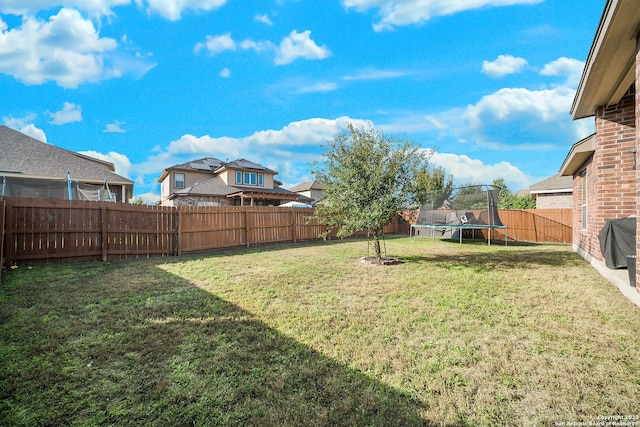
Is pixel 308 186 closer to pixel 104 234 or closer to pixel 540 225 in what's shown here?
pixel 540 225

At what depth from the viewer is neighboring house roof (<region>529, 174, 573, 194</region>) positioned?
1751cm

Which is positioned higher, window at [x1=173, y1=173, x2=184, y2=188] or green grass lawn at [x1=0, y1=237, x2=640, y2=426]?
window at [x1=173, y1=173, x2=184, y2=188]

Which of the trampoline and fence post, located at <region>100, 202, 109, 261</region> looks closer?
fence post, located at <region>100, 202, 109, 261</region>

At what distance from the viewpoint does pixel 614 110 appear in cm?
576

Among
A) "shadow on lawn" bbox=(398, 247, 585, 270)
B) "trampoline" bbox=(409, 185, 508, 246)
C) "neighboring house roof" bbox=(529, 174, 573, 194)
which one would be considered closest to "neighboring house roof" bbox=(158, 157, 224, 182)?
"trampoline" bbox=(409, 185, 508, 246)

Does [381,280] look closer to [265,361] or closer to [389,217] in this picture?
[389,217]

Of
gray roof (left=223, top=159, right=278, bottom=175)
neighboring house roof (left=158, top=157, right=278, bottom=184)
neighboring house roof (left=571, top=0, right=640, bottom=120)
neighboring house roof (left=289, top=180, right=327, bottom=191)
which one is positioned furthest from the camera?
neighboring house roof (left=289, top=180, right=327, bottom=191)

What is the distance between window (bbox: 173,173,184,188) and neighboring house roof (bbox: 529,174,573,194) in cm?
2701

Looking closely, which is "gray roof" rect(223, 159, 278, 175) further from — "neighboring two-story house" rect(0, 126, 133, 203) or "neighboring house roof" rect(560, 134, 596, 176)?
"neighboring house roof" rect(560, 134, 596, 176)

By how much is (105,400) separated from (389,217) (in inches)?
235

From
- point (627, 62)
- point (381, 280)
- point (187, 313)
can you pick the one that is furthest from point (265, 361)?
point (627, 62)

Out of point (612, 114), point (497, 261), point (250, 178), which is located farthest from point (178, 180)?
point (612, 114)

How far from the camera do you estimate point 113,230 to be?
8.23m

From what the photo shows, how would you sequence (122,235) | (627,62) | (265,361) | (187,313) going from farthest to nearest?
(122,235)
(627,62)
(187,313)
(265,361)
